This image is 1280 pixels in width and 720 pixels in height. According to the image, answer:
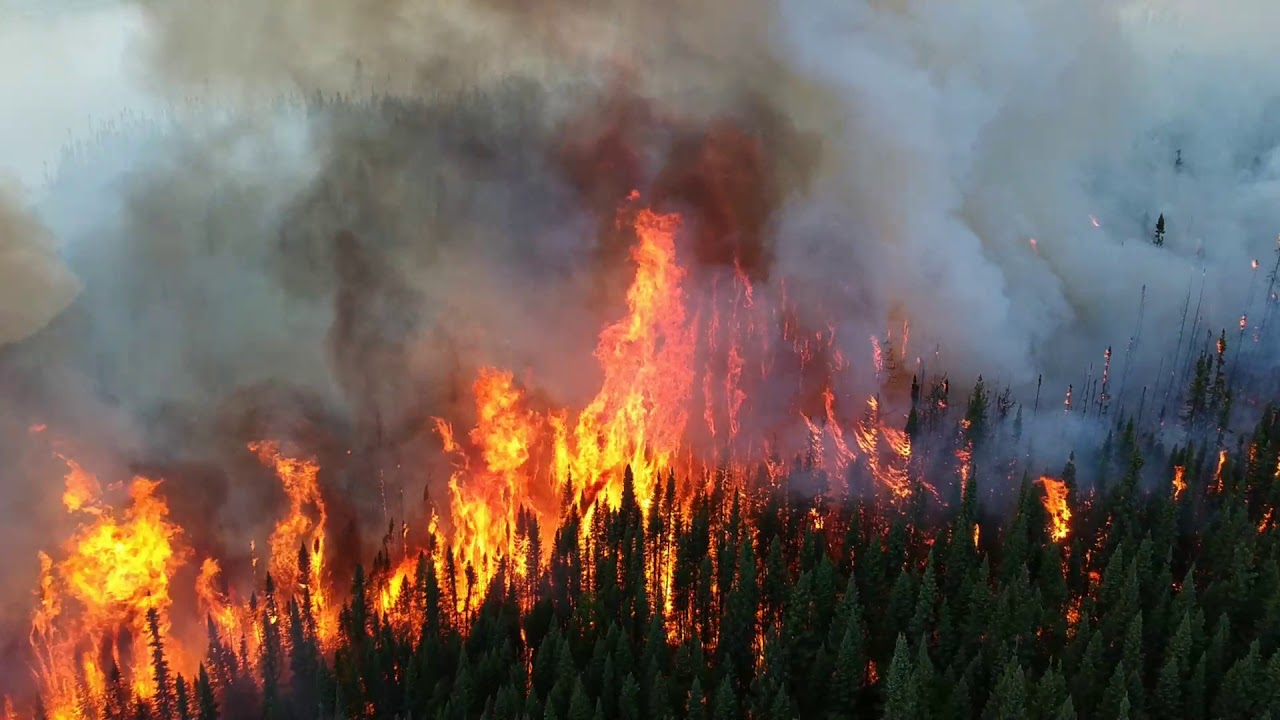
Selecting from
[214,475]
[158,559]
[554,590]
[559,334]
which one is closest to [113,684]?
[158,559]

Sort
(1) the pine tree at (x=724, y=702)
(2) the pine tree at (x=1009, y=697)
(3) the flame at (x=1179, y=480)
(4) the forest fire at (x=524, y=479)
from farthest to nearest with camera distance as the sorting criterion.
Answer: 1. (4) the forest fire at (x=524, y=479)
2. (3) the flame at (x=1179, y=480)
3. (1) the pine tree at (x=724, y=702)
4. (2) the pine tree at (x=1009, y=697)

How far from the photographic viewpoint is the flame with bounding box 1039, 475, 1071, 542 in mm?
117225

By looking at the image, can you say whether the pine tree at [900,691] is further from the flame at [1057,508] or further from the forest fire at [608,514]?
the flame at [1057,508]

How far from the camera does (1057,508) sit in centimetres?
12488

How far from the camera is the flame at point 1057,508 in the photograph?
11722 centimetres

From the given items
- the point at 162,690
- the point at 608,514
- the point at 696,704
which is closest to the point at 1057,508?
the point at 608,514

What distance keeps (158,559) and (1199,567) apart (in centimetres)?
12674

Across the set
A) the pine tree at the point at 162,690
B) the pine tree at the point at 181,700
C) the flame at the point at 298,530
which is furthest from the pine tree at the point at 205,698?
the flame at the point at 298,530

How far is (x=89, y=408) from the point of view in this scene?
140250 millimetres

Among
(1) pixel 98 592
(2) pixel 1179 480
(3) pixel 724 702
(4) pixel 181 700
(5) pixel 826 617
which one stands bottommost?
(3) pixel 724 702

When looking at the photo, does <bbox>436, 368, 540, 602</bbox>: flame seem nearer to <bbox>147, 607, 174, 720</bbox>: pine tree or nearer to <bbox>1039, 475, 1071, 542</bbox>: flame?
<bbox>147, 607, 174, 720</bbox>: pine tree

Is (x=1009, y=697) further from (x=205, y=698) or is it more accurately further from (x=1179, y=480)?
(x=205, y=698)

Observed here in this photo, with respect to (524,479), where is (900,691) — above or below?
below

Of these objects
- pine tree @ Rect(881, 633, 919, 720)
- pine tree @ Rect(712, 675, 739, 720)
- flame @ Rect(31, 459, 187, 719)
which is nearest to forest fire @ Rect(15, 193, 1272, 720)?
flame @ Rect(31, 459, 187, 719)
